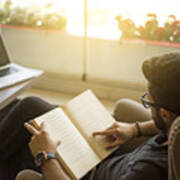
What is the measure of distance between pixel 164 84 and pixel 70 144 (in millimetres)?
508

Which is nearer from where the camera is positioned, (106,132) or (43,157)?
(43,157)

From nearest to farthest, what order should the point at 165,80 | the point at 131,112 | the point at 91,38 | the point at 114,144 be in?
the point at 165,80
the point at 114,144
the point at 131,112
the point at 91,38

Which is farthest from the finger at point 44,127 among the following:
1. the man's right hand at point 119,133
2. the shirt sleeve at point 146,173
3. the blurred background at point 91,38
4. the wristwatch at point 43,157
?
the blurred background at point 91,38

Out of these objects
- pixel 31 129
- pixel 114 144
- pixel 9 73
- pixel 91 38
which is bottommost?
pixel 114 144

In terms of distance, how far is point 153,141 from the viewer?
1.13 meters

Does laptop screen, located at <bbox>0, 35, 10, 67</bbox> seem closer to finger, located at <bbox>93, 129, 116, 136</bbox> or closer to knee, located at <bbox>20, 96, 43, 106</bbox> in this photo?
knee, located at <bbox>20, 96, 43, 106</bbox>

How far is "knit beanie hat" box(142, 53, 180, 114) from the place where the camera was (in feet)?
3.01

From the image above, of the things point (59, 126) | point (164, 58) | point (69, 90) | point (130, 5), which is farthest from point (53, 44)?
point (164, 58)

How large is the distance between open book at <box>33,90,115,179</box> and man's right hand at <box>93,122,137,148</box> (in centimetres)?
3

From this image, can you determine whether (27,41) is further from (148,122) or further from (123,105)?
(148,122)

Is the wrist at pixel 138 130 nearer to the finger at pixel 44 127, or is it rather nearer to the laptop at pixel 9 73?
the finger at pixel 44 127

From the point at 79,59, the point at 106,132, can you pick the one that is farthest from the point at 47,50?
the point at 106,132

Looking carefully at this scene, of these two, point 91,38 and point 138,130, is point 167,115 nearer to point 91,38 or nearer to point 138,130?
point 138,130

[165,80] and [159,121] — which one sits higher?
[165,80]
